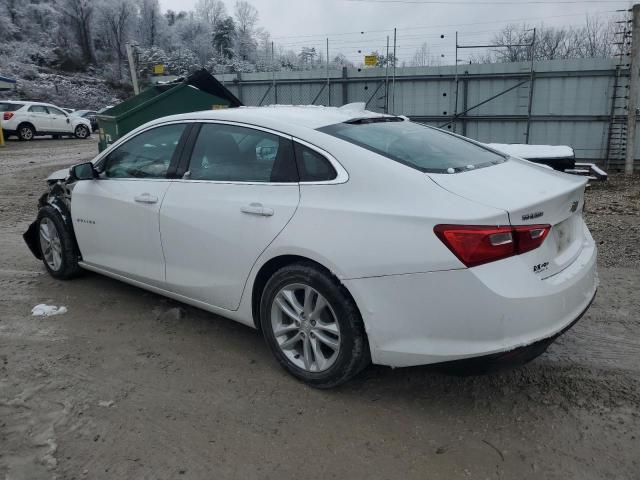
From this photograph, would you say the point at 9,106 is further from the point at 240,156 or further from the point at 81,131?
the point at 240,156

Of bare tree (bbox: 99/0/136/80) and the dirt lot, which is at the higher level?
bare tree (bbox: 99/0/136/80)

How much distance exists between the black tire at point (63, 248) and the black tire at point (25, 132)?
2155 cm

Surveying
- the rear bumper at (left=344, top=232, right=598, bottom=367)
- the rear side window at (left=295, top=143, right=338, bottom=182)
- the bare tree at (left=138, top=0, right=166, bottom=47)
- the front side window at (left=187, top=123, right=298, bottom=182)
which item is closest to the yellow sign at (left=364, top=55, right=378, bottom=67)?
the front side window at (left=187, top=123, right=298, bottom=182)

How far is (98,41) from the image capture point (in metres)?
74.3

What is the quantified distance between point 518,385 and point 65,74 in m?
67.5

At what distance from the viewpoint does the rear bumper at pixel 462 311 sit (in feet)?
7.82

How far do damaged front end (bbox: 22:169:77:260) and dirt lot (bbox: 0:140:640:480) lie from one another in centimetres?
101

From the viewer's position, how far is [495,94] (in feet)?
51.2

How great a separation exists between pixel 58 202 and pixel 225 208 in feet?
7.55

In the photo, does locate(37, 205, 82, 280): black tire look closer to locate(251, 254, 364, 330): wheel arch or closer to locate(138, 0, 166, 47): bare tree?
locate(251, 254, 364, 330): wheel arch

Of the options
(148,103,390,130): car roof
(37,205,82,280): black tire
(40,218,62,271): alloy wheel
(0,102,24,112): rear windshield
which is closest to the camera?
(148,103,390,130): car roof

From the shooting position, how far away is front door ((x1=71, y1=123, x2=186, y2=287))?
377 cm

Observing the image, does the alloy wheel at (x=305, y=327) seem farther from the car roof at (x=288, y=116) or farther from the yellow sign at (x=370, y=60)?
the yellow sign at (x=370, y=60)

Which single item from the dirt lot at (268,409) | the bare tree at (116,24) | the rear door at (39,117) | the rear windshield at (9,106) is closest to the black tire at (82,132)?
the rear door at (39,117)
